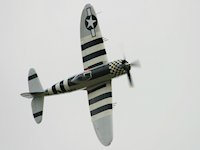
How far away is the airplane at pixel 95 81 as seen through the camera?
2007 inches

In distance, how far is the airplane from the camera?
51.0 meters

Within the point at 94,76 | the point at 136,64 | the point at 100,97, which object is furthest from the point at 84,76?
the point at 136,64

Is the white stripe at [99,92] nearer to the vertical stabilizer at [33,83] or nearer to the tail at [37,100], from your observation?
the tail at [37,100]

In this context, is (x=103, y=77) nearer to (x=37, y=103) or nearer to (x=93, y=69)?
(x=93, y=69)

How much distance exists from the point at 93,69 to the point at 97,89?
150 centimetres

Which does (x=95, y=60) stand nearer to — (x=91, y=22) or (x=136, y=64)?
(x=91, y=22)

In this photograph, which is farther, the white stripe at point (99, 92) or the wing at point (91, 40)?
the wing at point (91, 40)

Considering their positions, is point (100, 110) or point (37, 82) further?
point (37, 82)

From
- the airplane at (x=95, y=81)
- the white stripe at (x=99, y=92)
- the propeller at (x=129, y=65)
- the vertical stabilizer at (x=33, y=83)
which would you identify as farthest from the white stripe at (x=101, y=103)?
the vertical stabilizer at (x=33, y=83)

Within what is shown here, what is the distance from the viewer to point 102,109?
51875mm

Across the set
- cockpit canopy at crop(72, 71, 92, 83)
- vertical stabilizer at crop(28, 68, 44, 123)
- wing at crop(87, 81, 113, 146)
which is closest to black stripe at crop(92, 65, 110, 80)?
cockpit canopy at crop(72, 71, 92, 83)

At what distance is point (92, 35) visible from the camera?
53.3 m

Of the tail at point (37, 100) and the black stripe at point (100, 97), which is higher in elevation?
the tail at point (37, 100)

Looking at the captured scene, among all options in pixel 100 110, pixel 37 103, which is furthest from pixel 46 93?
pixel 100 110
